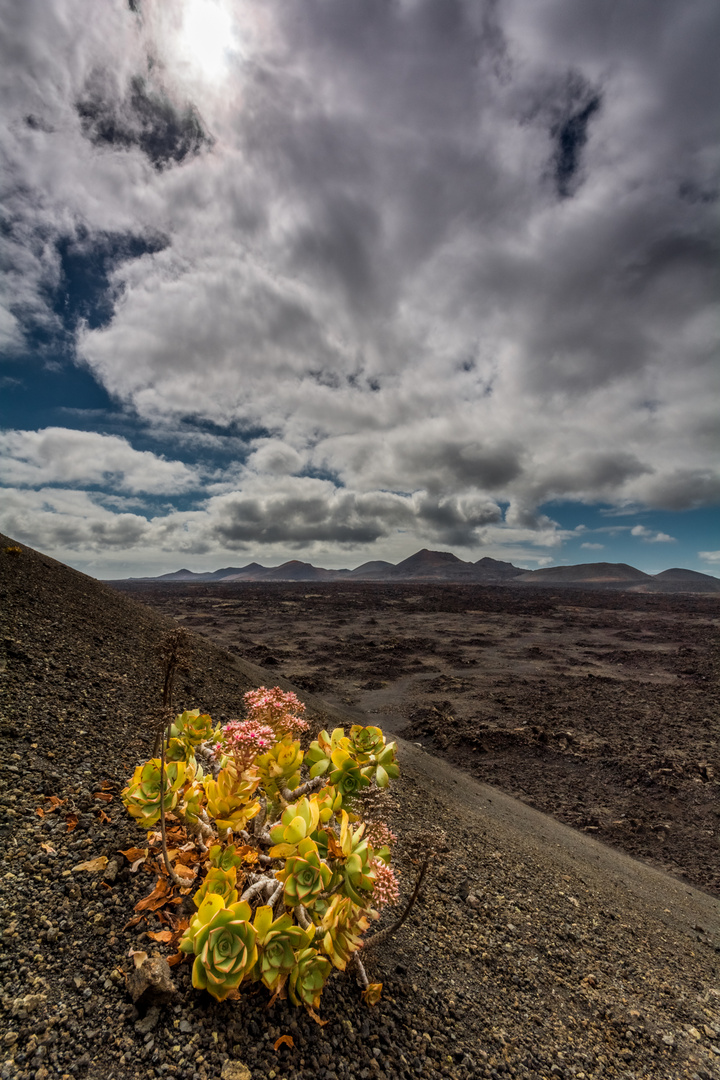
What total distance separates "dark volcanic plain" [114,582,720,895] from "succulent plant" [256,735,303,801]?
253 inches

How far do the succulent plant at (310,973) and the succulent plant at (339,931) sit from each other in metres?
0.03

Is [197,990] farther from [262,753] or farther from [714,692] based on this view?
[714,692]

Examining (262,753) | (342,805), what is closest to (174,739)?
(262,753)

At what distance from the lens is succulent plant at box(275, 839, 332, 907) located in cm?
144

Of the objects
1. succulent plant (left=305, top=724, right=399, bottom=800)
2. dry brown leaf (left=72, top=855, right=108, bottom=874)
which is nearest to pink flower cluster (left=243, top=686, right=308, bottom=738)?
succulent plant (left=305, top=724, right=399, bottom=800)

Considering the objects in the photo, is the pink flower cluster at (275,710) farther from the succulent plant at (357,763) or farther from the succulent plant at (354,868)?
the succulent plant at (354,868)

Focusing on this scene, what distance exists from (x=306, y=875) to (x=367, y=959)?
0.91 metres

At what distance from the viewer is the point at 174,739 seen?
82.0 inches

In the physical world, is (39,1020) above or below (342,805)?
below

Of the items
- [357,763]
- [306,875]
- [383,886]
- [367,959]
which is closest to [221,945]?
[306,875]

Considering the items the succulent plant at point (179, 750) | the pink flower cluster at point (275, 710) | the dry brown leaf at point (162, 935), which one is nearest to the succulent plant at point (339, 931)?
the dry brown leaf at point (162, 935)

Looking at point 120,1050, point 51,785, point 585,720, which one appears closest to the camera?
point 120,1050

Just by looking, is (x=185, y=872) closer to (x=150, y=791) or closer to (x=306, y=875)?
(x=150, y=791)

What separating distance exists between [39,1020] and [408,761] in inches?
216
